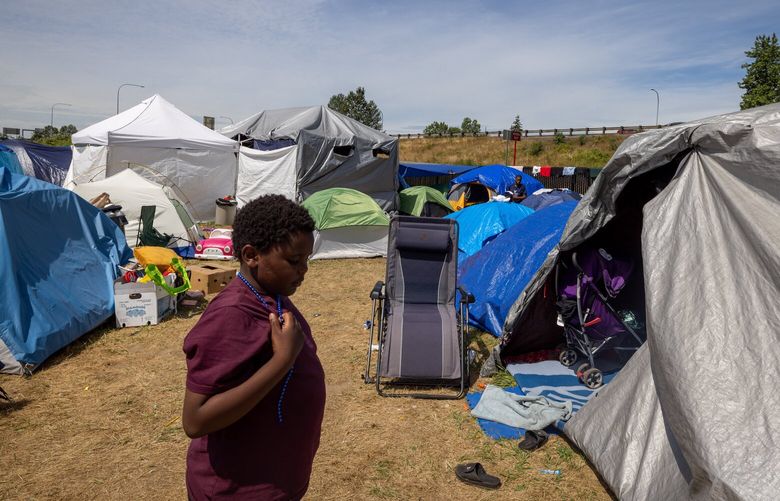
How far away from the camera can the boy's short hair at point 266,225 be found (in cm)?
147

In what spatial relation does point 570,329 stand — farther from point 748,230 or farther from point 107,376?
point 107,376

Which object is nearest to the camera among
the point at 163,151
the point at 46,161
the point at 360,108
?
the point at 163,151

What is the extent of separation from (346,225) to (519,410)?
262 inches

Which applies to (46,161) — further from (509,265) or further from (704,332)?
(704,332)

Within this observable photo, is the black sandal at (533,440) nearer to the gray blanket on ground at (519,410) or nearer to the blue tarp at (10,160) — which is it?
the gray blanket on ground at (519,410)

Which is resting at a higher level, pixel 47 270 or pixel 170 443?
pixel 47 270

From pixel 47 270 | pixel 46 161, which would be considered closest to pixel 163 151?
pixel 46 161

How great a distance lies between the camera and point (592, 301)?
484 cm

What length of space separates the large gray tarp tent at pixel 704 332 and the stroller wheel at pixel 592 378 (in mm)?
1068

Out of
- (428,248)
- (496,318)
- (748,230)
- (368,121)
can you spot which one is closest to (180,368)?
(428,248)

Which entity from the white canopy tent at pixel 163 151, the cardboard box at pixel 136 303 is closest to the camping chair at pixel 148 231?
the cardboard box at pixel 136 303

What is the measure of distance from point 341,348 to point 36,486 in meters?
3.01

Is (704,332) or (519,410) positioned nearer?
(704,332)

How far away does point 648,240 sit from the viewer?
3.19 meters
